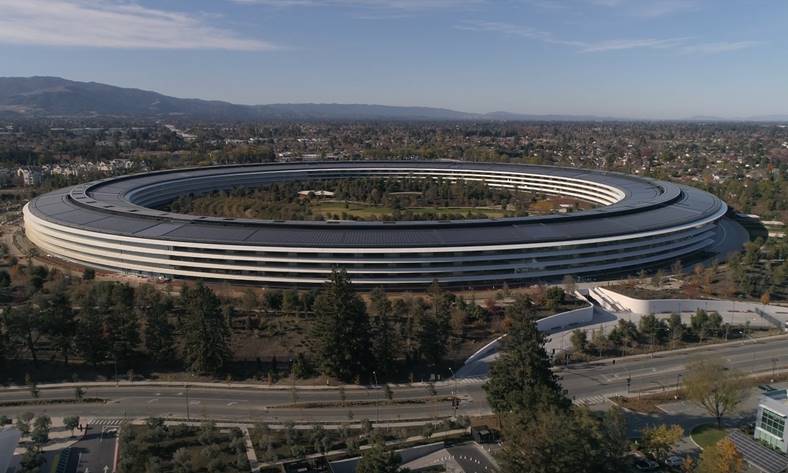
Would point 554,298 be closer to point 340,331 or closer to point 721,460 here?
point 340,331

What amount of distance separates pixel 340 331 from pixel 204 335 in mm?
7942

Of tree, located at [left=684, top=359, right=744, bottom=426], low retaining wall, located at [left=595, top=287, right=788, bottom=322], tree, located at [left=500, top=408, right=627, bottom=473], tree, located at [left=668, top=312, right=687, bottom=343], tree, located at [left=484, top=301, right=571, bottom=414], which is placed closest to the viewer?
tree, located at [left=500, top=408, right=627, bottom=473]

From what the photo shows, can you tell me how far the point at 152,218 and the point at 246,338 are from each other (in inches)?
915

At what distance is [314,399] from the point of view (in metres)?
30.5

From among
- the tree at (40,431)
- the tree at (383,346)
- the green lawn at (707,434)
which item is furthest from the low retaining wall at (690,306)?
the tree at (40,431)

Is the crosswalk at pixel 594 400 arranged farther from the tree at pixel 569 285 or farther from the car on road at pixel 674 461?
the tree at pixel 569 285

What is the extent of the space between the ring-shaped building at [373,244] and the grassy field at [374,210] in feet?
64.9

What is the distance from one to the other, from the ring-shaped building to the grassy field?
64.9 ft

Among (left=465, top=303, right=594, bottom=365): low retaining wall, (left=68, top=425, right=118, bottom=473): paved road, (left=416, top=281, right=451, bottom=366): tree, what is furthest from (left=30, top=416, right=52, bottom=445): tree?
(left=465, top=303, right=594, bottom=365): low retaining wall

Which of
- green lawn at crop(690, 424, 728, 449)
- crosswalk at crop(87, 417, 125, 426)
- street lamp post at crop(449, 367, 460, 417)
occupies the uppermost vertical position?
green lawn at crop(690, 424, 728, 449)

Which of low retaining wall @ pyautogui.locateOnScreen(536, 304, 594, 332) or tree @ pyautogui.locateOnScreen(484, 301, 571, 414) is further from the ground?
tree @ pyautogui.locateOnScreen(484, 301, 571, 414)

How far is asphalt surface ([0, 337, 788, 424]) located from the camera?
2894 centimetres

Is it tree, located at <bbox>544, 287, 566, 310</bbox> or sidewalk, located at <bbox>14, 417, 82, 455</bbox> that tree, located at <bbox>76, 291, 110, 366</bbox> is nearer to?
sidewalk, located at <bbox>14, 417, 82, 455</bbox>

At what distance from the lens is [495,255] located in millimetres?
47156
